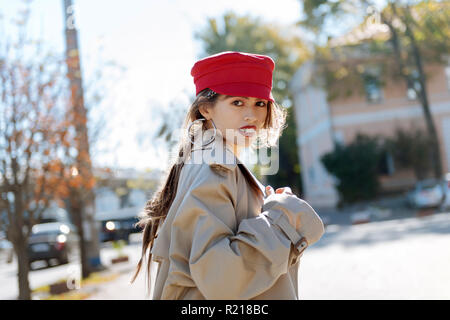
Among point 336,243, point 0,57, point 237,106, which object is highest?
point 0,57

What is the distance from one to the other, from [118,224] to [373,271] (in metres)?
24.6

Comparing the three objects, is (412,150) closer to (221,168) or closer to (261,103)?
(261,103)

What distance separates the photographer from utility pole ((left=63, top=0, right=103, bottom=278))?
8542mm

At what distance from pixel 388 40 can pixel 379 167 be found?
734 cm

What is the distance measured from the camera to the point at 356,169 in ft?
85.4

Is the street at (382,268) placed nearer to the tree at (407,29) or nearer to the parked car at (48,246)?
the parked car at (48,246)

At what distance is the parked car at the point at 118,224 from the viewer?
30.0m

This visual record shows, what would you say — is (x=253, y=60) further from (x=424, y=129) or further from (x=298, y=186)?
(x=298, y=186)

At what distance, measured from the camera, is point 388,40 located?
945 inches

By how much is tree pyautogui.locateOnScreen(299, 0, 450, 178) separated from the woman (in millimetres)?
22062

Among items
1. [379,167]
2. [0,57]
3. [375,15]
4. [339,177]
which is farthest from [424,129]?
[0,57]

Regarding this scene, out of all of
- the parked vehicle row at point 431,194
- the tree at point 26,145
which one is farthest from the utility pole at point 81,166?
the parked vehicle row at point 431,194

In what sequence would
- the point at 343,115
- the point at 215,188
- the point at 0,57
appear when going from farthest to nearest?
the point at 343,115 < the point at 0,57 < the point at 215,188
